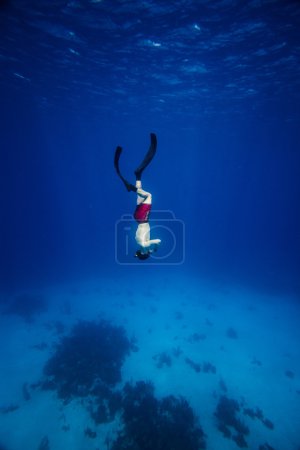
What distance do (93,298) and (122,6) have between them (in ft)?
89.3

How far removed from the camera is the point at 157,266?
45.2m

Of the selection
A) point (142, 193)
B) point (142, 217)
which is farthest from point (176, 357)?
point (142, 193)

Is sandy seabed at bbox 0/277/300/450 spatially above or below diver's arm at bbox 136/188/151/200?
below

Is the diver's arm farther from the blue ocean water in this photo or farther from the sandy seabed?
the sandy seabed

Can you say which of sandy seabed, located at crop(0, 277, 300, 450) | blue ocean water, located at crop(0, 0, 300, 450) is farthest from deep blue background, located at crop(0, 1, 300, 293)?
sandy seabed, located at crop(0, 277, 300, 450)

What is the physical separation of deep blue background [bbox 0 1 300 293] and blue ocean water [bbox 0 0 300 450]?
144 millimetres

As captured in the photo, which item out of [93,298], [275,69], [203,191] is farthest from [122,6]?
[203,191]

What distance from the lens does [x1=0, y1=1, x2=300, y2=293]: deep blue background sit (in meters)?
13.0

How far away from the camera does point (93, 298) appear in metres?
30.0

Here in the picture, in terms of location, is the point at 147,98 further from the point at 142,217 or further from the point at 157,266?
the point at 157,266

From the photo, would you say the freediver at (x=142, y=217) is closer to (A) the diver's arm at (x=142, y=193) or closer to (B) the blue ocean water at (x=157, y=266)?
(A) the diver's arm at (x=142, y=193)

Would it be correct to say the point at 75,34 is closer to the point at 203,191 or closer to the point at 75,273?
the point at 75,273

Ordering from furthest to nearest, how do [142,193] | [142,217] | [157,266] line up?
[157,266] → [142,217] → [142,193]

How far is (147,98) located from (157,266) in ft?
94.1
